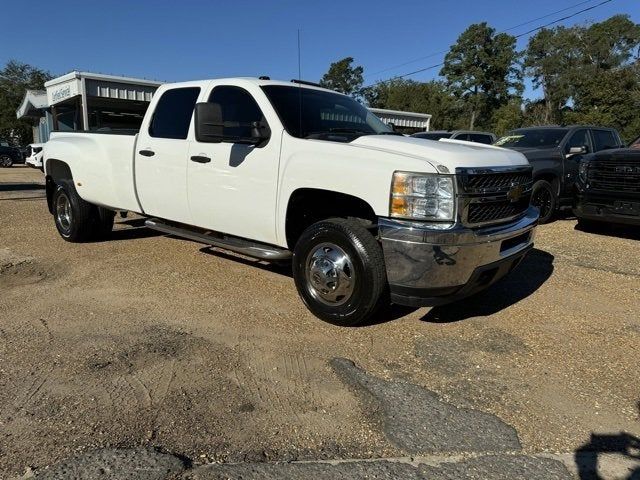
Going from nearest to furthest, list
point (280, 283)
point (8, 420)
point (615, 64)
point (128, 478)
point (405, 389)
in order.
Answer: point (128, 478), point (8, 420), point (405, 389), point (280, 283), point (615, 64)

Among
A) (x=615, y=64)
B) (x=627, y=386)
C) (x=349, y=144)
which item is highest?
(x=615, y=64)

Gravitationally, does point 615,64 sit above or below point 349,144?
above

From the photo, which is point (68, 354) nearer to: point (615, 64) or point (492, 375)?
point (492, 375)

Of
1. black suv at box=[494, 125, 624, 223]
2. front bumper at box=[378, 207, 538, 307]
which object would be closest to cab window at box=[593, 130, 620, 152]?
black suv at box=[494, 125, 624, 223]

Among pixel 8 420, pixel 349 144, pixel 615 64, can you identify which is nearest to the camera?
pixel 8 420

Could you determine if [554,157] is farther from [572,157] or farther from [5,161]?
[5,161]

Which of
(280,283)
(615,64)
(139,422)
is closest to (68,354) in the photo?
(139,422)

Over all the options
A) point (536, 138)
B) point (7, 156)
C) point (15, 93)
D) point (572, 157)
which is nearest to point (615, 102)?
point (536, 138)

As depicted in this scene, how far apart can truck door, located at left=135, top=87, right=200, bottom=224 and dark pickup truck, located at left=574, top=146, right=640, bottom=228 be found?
620cm

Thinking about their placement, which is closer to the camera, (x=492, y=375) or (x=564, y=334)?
(x=492, y=375)

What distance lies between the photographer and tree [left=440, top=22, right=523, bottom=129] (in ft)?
206

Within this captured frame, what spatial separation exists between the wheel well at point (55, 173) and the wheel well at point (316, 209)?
410 centimetres

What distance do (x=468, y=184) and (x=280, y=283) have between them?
2444mm

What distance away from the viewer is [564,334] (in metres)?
4.38
